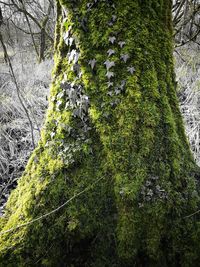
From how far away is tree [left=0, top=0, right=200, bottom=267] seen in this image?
1.30 metres

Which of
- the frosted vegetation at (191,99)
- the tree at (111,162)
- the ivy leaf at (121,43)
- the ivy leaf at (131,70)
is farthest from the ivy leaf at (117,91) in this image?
the frosted vegetation at (191,99)

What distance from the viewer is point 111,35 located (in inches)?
54.4

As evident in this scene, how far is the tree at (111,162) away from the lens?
51.1 inches

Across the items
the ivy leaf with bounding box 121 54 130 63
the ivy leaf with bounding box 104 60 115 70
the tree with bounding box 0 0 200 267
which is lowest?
the tree with bounding box 0 0 200 267

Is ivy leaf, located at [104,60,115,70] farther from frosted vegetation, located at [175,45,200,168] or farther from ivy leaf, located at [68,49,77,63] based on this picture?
frosted vegetation, located at [175,45,200,168]

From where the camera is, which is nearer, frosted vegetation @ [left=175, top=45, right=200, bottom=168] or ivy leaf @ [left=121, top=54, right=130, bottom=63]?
ivy leaf @ [left=121, top=54, right=130, bottom=63]

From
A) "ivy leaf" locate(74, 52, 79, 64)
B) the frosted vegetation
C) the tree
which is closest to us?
the tree

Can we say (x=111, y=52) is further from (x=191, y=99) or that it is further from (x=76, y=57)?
(x=191, y=99)

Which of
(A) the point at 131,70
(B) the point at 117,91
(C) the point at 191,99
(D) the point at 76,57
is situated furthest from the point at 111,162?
(C) the point at 191,99

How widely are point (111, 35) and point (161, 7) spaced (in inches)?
14.5

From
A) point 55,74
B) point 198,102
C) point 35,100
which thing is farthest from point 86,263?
point 35,100

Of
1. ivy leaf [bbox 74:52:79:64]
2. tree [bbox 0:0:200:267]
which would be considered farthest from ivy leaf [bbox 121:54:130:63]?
ivy leaf [bbox 74:52:79:64]

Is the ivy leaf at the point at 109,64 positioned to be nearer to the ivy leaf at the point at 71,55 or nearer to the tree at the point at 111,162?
the tree at the point at 111,162

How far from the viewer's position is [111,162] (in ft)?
4.44
